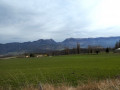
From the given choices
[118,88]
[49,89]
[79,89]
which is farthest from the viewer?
[79,89]

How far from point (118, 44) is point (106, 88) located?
168 m

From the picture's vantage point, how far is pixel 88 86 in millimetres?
8141

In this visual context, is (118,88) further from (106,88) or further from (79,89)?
(79,89)

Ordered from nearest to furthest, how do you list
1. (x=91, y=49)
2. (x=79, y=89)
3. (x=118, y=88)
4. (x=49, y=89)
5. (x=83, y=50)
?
(x=118, y=88) < (x=49, y=89) < (x=79, y=89) < (x=91, y=49) < (x=83, y=50)

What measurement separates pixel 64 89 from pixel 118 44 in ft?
551

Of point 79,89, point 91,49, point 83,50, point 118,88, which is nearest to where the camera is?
point 118,88

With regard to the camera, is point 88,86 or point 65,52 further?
point 65,52

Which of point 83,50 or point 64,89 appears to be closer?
point 64,89

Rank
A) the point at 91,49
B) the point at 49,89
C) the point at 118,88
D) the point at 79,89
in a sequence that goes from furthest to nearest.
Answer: the point at 91,49 < the point at 79,89 < the point at 49,89 < the point at 118,88

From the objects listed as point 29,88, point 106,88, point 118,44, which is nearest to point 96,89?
point 106,88

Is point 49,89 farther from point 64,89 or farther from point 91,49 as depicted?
point 91,49

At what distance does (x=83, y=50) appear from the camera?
175375 mm

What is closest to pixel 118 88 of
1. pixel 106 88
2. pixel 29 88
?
pixel 106 88

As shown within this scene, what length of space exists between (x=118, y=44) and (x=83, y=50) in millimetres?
31940
